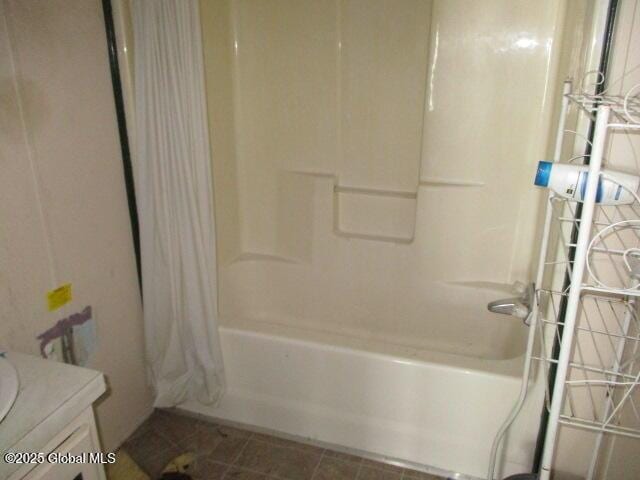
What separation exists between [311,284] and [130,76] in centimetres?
124

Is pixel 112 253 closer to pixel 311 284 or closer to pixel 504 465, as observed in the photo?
pixel 311 284

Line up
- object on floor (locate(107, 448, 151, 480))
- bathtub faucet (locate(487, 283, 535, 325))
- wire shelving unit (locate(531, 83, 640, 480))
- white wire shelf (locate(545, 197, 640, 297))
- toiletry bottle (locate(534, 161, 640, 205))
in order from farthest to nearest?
object on floor (locate(107, 448, 151, 480)), bathtub faucet (locate(487, 283, 535, 325)), white wire shelf (locate(545, 197, 640, 297)), wire shelving unit (locate(531, 83, 640, 480)), toiletry bottle (locate(534, 161, 640, 205))

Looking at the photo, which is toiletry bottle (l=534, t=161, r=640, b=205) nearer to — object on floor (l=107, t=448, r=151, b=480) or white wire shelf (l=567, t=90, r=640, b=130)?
white wire shelf (l=567, t=90, r=640, b=130)

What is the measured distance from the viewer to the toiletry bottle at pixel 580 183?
95 centimetres

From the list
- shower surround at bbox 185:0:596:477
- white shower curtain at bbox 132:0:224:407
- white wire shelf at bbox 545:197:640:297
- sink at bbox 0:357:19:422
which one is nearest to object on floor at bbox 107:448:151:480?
white shower curtain at bbox 132:0:224:407

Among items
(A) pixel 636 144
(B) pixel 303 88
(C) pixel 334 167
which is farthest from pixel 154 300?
(A) pixel 636 144

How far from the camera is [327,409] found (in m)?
1.85

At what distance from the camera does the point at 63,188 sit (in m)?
1.59

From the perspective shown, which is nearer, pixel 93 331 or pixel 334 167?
pixel 93 331

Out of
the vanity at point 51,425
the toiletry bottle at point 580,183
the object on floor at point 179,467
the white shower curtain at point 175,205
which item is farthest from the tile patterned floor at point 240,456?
the toiletry bottle at point 580,183

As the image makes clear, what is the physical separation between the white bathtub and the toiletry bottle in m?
0.79

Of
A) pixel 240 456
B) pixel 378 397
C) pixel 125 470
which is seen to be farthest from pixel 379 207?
pixel 125 470

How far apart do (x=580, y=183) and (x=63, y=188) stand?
4.96 feet

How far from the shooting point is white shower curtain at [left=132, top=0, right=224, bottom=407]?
167 centimetres
